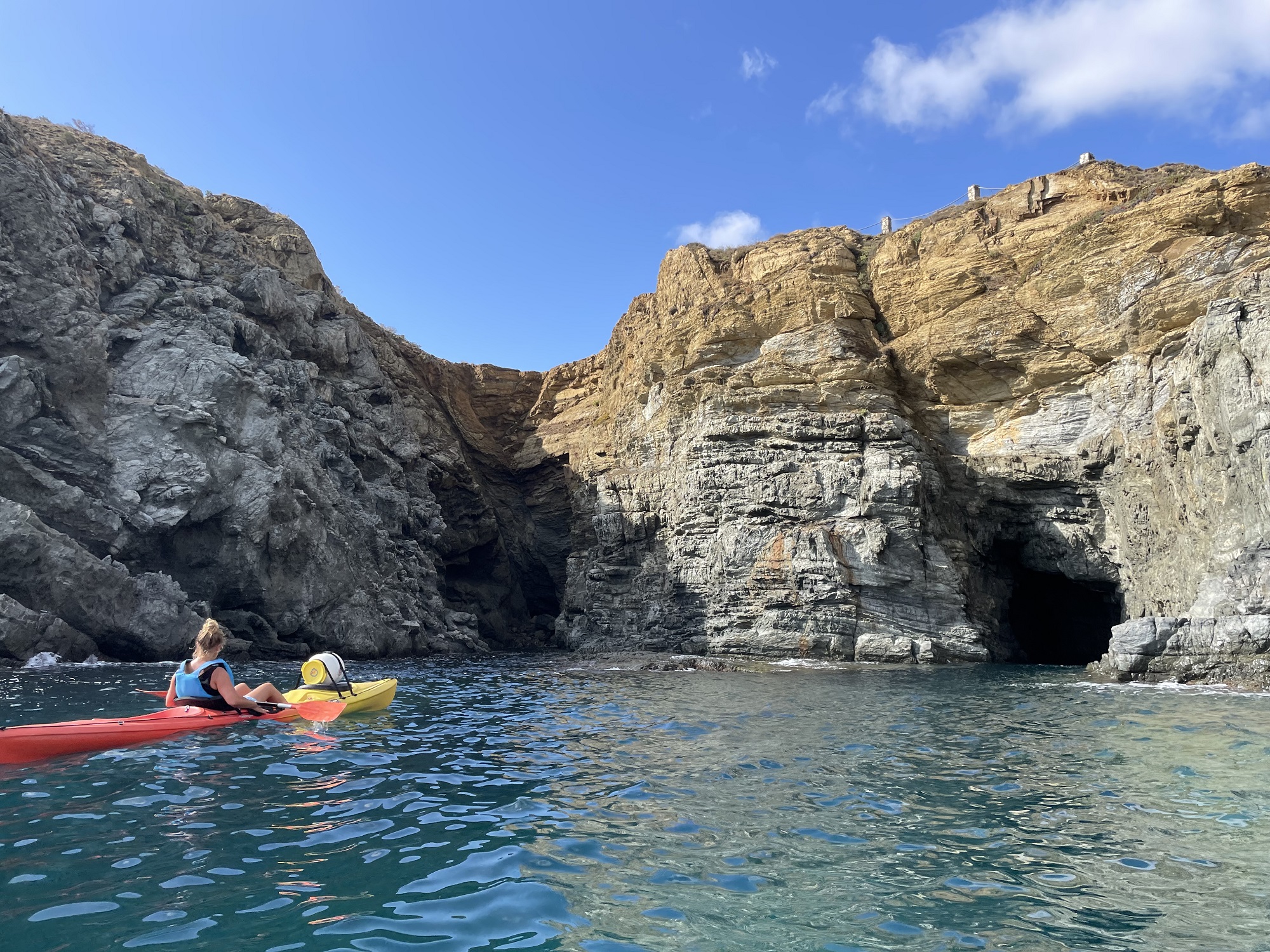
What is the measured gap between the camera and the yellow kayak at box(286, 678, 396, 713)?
13281 mm

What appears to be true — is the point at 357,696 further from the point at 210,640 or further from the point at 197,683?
the point at 210,640

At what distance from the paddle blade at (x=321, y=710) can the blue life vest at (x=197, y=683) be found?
4.74 feet

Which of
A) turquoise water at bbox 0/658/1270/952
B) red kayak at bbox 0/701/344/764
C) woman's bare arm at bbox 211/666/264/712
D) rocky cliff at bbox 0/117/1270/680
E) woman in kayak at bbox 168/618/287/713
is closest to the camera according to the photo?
turquoise water at bbox 0/658/1270/952

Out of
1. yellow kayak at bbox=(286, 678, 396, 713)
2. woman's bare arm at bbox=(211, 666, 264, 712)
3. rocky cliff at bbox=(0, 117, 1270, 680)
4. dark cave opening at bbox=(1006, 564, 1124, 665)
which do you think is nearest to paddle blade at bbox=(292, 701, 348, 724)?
yellow kayak at bbox=(286, 678, 396, 713)

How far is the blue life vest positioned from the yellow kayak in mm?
1790

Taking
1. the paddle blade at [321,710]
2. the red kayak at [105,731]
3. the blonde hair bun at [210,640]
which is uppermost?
the blonde hair bun at [210,640]

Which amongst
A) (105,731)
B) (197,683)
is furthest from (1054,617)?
(105,731)

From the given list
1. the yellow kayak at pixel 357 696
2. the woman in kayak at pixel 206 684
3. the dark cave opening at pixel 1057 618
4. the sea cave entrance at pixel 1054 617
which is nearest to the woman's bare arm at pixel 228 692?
the woman in kayak at pixel 206 684

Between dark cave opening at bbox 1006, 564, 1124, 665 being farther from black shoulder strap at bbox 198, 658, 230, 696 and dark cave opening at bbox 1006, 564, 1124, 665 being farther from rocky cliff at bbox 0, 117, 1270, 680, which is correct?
black shoulder strap at bbox 198, 658, 230, 696

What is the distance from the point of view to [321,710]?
12.7m

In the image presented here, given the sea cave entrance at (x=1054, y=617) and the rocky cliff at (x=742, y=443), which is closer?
the rocky cliff at (x=742, y=443)

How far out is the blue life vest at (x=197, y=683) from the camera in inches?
450

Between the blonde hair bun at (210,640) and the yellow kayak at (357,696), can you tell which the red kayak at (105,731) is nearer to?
the blonde hair bun at (210,640)

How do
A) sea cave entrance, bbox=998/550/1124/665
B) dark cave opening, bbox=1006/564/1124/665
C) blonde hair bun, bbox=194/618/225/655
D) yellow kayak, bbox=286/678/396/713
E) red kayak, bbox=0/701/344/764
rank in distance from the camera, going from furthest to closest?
1. dark cave opening, bbox=1006/564/1124/665
2. sea cave entrance, bbox=998/550/1124/665
3. yellow kayak, bbox=286/678/396/713
4. blonde hair bun, bbox=194/618/225/655
5. red kayak, bbox=0/701/344/764
